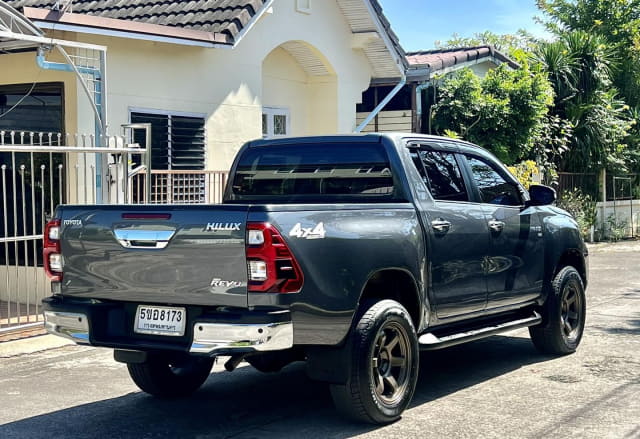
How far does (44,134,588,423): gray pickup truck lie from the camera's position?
5512 mm

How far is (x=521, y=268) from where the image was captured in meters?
7.84

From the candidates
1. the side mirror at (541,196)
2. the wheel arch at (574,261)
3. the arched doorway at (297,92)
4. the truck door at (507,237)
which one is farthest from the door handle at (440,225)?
the arched doorway at (297,92)

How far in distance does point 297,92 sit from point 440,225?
10.6 meters

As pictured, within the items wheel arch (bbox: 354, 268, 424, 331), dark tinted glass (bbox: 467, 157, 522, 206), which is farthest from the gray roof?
wheel arch (bbox: 354, 268, 424, 331)

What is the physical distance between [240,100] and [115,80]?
267cm

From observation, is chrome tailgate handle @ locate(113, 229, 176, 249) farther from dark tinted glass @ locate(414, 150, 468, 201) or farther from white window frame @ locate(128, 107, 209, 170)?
white window frame @ locate(128, 107, 209, 170)

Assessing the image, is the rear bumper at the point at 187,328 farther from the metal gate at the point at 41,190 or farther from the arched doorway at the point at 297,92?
Answer: the arched doorway at the point at 297,92

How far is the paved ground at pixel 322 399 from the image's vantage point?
609 cm

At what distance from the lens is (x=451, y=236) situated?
697 centimetres

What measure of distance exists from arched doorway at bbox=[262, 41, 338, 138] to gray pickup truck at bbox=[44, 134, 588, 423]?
29.3 feet

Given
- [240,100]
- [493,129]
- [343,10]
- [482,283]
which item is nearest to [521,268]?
[482,283]

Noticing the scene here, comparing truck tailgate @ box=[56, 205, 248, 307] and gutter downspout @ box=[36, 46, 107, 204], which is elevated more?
gutter downspout @ box=[36, 46, 107, 204]

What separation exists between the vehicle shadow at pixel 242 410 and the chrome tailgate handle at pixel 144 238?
4.03 ft

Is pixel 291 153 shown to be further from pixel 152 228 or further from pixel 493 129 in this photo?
pixel 493 129
